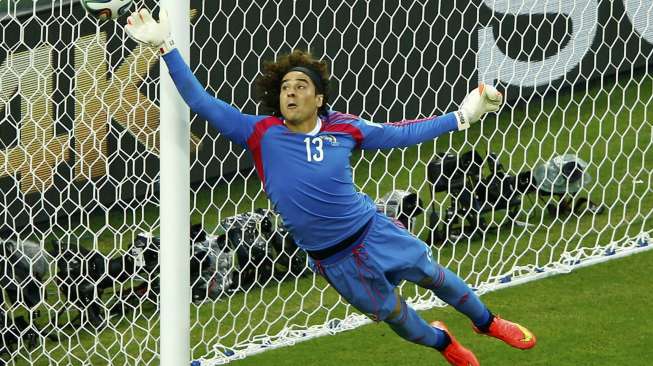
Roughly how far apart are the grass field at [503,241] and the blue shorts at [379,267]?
3.53 ft

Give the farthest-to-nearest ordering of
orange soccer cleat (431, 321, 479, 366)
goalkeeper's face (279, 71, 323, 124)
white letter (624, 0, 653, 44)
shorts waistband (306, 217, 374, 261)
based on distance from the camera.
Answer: white letter (624, 0, 653, 44)
orange soccer cleat (431, 321, 479, 366)
shorts waistband (306, 217, 374, 261)
goalkeeper's face (279, 71, 323, 124)

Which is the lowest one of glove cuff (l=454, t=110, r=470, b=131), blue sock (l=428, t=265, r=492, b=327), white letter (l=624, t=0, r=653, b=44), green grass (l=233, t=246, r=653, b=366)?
green grass (l=233, t=246, r=653, b=366)

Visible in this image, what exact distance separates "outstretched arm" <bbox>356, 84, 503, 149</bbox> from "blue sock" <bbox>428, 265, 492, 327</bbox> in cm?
62

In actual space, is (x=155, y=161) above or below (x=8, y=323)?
above

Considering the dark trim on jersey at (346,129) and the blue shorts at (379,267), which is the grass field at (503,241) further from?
the dark trim on jersey at (346,129)

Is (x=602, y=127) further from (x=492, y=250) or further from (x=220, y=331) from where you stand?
(x=220, y=331)

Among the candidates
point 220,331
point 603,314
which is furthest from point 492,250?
point 220,331

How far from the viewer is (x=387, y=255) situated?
22.3 ft

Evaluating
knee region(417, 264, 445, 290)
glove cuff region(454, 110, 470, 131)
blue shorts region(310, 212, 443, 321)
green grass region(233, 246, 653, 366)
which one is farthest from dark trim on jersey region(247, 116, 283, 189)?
green grass region(233, 246, 653, 366)

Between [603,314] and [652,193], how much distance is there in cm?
205

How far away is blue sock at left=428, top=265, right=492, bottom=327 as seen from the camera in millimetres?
6973

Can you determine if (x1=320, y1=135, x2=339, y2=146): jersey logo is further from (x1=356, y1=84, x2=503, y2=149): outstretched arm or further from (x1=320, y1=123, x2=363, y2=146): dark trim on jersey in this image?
(x1=356, y1=84, x2=503, y2=149): outstretched arm

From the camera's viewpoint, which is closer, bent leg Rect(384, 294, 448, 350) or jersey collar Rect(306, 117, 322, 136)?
jersey collar Rect(306, 117, 322, 136)

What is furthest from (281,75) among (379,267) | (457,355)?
(457,355)
